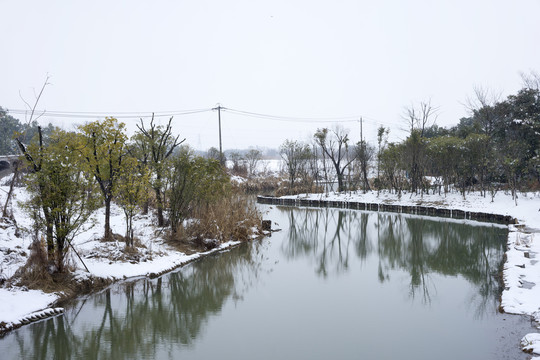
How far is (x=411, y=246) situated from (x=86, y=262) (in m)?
8.15

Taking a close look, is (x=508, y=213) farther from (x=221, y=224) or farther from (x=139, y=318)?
(x=139, y=318)

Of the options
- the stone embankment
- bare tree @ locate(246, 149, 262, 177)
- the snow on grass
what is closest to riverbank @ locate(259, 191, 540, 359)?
the stone embankment

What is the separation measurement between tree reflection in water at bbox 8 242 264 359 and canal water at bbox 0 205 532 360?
0.02 metres

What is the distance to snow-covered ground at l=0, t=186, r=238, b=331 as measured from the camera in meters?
5.96

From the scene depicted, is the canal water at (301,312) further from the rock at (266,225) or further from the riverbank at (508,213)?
the rock at (266,225)

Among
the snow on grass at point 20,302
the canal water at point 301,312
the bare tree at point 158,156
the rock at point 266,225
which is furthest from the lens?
the rock at point 266,225

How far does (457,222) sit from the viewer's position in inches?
577

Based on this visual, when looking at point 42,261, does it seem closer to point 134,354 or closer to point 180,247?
point 134,354

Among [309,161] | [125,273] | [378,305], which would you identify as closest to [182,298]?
[125,273]

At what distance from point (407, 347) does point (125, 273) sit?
5.27 metres

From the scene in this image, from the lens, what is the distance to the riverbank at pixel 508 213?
6.05 meters

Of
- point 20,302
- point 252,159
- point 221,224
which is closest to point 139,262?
point 20,302

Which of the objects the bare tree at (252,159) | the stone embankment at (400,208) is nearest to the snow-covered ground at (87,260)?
the stone embankment at (400,208)

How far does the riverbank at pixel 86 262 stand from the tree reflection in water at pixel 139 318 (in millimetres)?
240
